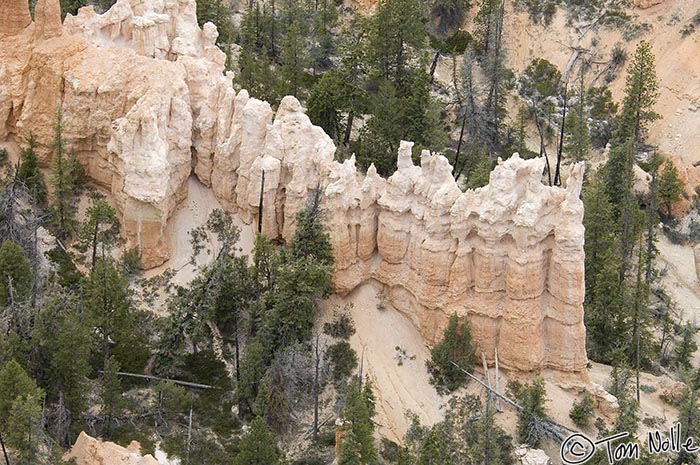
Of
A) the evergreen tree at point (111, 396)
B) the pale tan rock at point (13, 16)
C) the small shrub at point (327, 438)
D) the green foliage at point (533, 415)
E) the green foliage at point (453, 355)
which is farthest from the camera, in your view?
the pale tan rock at point (13, 16)

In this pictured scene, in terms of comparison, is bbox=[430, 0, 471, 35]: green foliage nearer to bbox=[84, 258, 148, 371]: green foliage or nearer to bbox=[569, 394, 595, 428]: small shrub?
bbox=[569, 394, 595, 428]: small shrub

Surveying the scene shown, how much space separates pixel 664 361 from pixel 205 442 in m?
27.5

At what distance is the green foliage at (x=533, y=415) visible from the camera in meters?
42.5

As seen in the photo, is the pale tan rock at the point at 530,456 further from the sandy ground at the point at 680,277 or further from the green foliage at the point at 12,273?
the sandy ground at the point at 680,277

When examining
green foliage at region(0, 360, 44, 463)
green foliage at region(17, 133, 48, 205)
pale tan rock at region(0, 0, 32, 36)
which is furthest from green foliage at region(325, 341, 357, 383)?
pale tan rock at region(0, 0, 32, 36)

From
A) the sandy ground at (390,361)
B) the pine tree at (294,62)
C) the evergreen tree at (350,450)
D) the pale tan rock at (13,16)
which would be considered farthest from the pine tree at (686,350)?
the pale tan rock at (13,16)

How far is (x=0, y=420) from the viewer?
120 ft

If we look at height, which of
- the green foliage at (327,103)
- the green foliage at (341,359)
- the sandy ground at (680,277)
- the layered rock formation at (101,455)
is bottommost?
the sandy ground at (680,277)

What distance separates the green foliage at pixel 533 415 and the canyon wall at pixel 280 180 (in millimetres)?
2281

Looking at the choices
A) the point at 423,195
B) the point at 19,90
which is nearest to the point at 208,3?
the point at 19,90

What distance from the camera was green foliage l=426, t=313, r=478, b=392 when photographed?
4469 centimetres

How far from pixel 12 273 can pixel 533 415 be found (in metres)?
24.5

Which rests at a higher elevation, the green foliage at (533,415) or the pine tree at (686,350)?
the green foliage at (533,415)

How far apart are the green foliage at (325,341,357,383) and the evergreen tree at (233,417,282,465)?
801cm
